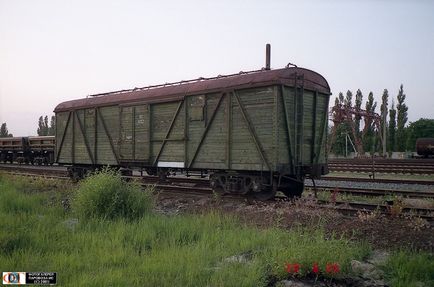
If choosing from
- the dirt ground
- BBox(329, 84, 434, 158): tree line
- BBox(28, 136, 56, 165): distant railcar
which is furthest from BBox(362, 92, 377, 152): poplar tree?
the dirt ground

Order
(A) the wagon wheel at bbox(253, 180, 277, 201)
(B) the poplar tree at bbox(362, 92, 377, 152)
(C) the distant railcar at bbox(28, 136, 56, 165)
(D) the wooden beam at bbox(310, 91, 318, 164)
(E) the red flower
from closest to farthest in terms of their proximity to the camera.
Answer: (E) the red flower, (A) the wagon wheel at bbox(253, 180, 277, 201), (D) the wooden beam at bbox(310, 91, 318, 164), (C) the distant railcar at bbox(28, 136, 56, 165), (B) the poplar tree at bbox(362, 92, 377, 152)

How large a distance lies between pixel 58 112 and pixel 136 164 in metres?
6.44

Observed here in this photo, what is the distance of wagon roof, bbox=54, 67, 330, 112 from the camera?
10203 millimetres

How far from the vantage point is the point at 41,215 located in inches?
323

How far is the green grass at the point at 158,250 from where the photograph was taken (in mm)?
4551

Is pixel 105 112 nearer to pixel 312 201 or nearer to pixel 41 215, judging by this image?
pixel 41 215

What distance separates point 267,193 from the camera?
34.4ft

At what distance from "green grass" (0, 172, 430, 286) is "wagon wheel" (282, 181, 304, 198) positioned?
13.7ft

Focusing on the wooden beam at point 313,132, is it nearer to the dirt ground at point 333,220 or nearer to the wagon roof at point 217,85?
the wagon roof at point 217,85

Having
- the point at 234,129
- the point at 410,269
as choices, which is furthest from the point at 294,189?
the point at 410,269

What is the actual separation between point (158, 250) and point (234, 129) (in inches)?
223

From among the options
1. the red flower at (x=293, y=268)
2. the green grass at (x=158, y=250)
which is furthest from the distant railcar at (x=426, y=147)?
the red flower at (x=293, y=268)

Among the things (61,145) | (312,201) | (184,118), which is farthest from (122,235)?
(61,145)

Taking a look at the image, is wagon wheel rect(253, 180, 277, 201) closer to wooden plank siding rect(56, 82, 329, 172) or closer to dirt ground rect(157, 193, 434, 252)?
dirt ground rect(157, 193, 434, 252)
